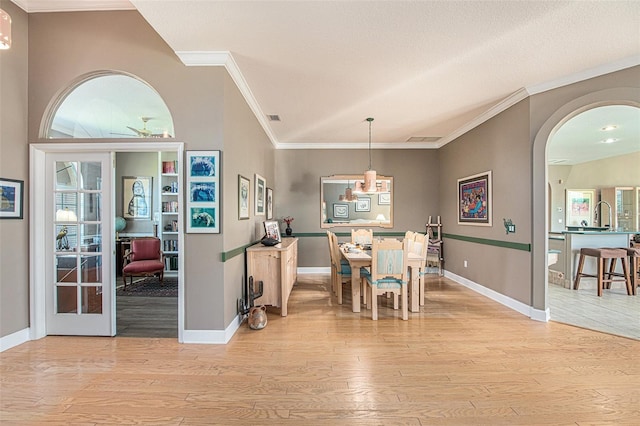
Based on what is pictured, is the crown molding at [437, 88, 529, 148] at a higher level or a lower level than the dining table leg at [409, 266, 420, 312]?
higher

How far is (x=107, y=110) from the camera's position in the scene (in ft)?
10.4

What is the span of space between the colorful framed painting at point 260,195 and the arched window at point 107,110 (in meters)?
1.57

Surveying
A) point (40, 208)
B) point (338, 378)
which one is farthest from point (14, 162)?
point (338, 378)

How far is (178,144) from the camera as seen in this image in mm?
2912

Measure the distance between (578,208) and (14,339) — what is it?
1173cm

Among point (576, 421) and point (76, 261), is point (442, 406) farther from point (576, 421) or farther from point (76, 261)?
point (76, 261)

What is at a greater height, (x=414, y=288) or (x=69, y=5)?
(x=69, y=5)

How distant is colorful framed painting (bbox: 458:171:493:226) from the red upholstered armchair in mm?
5527

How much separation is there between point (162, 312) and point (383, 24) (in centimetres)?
416

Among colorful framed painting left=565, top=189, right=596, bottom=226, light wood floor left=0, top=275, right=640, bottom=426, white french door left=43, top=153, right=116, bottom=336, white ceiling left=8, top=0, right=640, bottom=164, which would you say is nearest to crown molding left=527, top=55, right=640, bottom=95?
white ceiling left=8, top=0, right=640, bottom=164

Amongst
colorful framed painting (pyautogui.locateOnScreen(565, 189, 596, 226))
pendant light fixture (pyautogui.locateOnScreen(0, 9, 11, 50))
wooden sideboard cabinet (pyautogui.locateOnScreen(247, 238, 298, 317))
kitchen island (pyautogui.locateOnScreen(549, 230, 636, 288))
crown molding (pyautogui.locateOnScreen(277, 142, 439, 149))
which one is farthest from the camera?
colorful framed painting (pyautogui.locateOnScreen(565, 189, 596, 226))

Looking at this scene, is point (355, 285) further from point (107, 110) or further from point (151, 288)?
point (151, 288)

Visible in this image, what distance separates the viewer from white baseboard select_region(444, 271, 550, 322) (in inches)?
139

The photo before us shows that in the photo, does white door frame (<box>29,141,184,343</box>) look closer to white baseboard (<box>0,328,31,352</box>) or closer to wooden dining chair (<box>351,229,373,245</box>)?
white baseboard (<box>0,328,31,352</box>)
